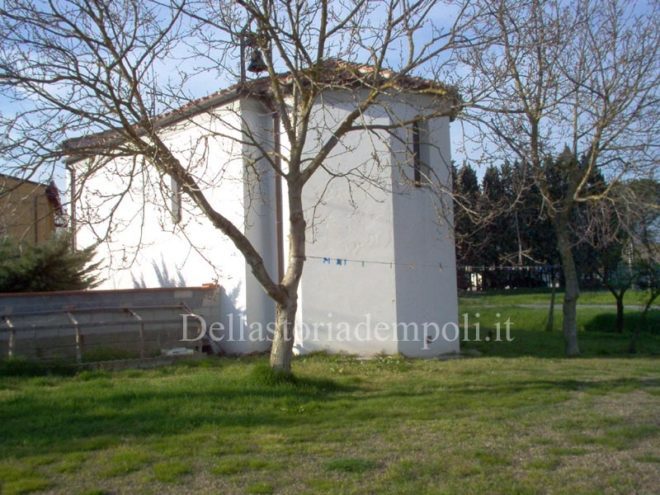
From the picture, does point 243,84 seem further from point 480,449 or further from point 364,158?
point 480,449

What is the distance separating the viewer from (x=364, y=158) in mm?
14094

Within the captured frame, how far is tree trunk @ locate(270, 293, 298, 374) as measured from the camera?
980 cm

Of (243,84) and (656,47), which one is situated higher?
(656,47)

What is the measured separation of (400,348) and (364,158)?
3.91 m

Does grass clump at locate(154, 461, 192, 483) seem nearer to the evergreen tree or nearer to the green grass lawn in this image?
the green grass lawn

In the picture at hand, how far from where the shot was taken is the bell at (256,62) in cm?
1055

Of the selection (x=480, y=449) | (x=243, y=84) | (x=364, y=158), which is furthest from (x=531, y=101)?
(x=480, y=449)

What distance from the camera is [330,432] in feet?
24.7

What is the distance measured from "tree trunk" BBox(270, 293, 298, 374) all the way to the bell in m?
3.70

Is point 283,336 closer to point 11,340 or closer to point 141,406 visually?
point 141,406

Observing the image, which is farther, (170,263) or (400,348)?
(170,263)

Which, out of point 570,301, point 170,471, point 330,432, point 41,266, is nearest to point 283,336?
point 330,432

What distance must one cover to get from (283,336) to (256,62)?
4.48 meters

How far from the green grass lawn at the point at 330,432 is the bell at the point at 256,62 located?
4.71 m
